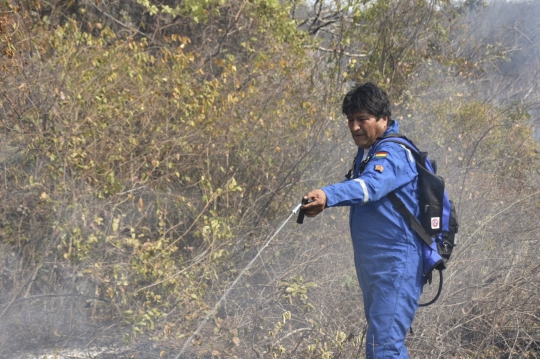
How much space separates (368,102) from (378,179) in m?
0.48

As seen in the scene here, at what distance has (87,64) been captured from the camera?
5.11 metres

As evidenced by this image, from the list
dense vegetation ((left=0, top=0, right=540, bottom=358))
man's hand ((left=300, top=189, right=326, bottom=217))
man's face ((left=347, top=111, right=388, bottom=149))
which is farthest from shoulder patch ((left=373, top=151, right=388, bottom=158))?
dense vegetation ((left=0, top=0, right=540, bottom=358))

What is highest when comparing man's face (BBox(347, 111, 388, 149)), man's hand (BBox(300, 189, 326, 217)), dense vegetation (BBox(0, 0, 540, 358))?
man's face (BBox(347, 111, 388, 149))

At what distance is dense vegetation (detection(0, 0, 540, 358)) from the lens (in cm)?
444

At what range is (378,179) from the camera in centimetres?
300

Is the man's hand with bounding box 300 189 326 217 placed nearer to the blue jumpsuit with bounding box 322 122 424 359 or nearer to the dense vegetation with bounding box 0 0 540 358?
the blue jumpsuit with bounding box 322 122 424 359

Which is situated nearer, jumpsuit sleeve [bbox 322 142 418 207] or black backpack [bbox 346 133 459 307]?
jumpsuit sleeve [bbox 322 142 418 207]

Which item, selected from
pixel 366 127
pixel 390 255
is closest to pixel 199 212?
pixel 366 127

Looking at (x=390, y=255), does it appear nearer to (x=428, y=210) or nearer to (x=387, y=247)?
(x=387, y=247)

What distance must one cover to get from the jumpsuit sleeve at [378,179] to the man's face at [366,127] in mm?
129

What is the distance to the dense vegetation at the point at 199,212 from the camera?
444cm

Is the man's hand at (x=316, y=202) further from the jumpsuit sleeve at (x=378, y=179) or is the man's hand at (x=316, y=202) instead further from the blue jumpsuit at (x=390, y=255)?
the blue jumpsuit at (x=390, y=255)

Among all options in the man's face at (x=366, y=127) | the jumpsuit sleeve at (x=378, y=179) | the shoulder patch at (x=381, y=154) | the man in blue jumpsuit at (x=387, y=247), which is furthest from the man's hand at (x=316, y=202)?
the man's face at (x=366, y=127)

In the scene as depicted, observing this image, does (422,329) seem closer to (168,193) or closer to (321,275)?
(321,275)
